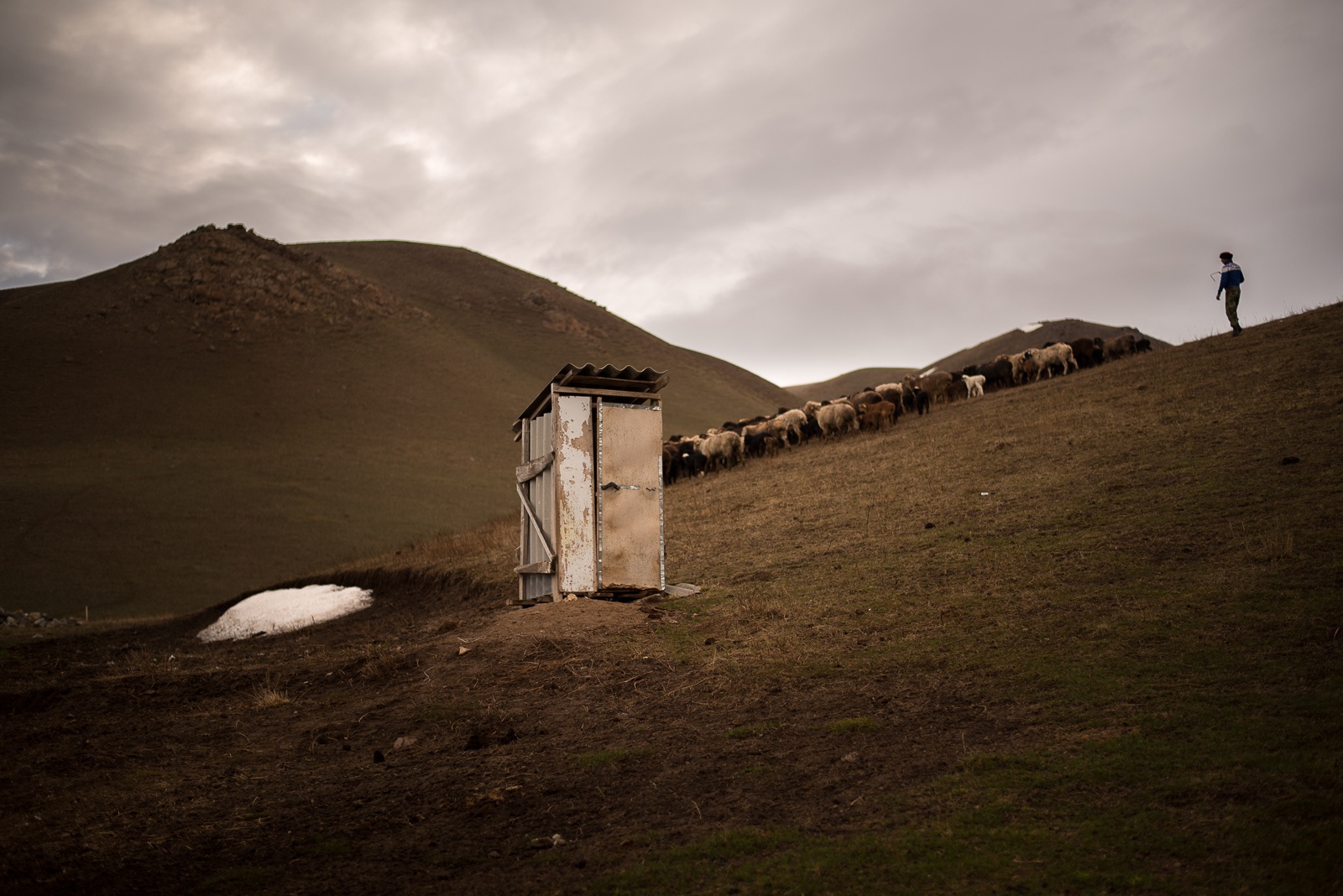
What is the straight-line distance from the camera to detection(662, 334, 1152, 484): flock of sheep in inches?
988

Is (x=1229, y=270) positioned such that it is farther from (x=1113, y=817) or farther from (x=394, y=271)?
(x=394, y=271)

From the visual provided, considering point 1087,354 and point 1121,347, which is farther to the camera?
point 1121,347

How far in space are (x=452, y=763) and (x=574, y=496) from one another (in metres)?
4.72

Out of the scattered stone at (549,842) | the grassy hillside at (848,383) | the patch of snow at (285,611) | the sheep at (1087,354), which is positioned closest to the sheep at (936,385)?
the sheep at (1087,354)

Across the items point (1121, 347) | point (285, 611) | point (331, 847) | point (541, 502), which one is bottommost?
point (285, 611)

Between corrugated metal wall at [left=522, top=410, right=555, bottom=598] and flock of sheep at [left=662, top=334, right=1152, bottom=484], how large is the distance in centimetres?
1286

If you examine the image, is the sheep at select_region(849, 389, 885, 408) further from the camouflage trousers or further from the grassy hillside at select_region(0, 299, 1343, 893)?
the grassy hillside at select_region(0, 299, 1343, 893)

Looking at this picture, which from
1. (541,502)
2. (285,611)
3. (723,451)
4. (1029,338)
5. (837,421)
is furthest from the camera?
(1029,338)

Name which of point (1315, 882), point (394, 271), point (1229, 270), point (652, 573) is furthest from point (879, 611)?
point (394, 271)

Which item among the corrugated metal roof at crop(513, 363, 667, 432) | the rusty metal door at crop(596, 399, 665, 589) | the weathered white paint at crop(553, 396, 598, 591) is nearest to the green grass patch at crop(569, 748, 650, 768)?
the weathered white paint at crop(553, 396, 598, 591)

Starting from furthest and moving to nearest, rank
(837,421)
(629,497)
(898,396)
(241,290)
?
(241,290)
(898,396)
(837,421)
(629,497)

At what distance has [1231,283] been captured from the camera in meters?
19.2

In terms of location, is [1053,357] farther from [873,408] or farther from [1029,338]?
[1029,338]

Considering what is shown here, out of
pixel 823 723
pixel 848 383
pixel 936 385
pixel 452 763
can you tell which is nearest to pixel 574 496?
pixel 452 763
